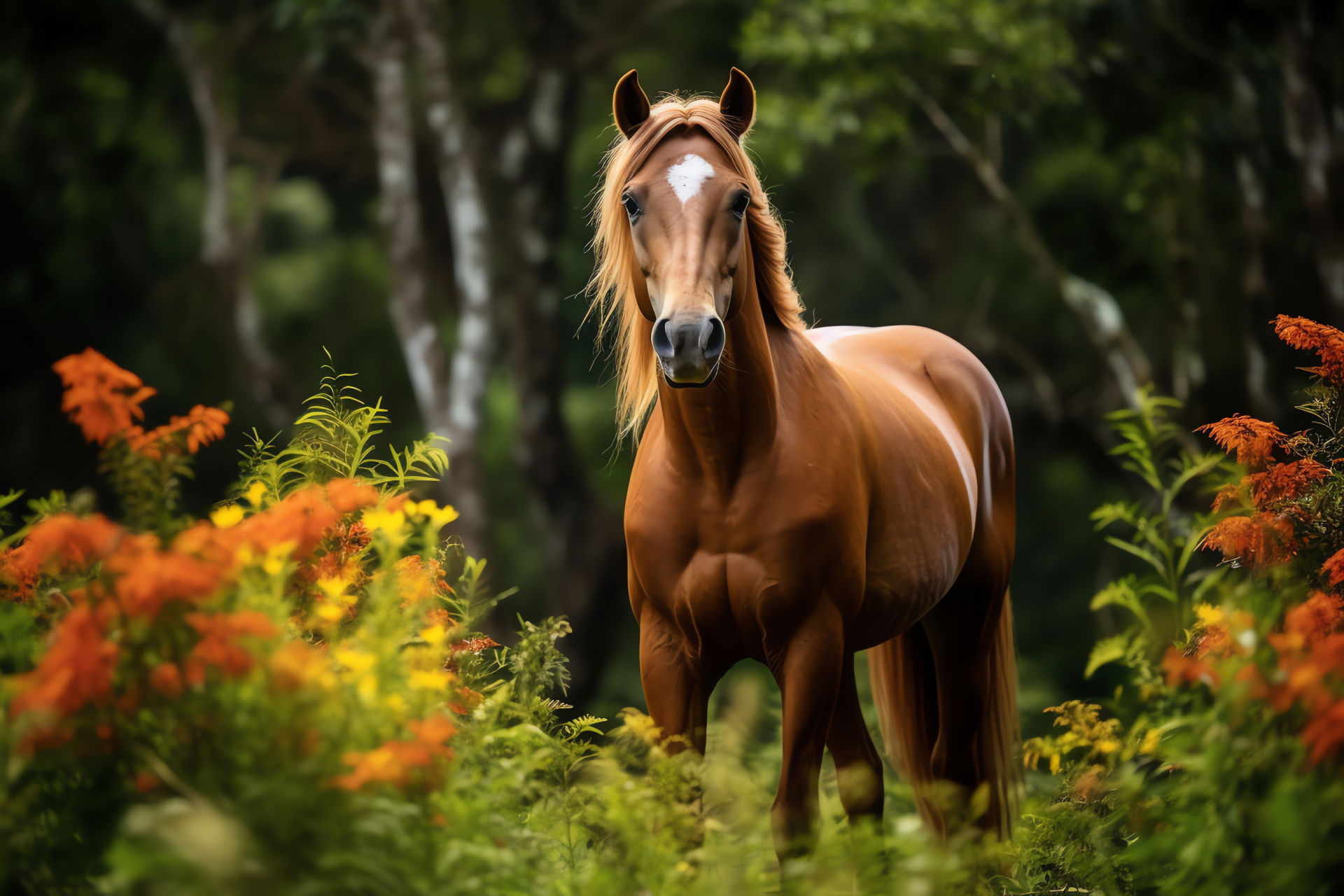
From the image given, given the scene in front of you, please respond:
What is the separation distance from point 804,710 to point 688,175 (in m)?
1.23

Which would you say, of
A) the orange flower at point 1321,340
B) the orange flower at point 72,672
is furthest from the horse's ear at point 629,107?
the orange flower at point 1321,340

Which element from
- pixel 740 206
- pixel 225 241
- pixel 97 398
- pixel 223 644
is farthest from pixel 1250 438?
pixel 225 241

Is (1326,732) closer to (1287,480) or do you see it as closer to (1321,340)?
(1287,480)

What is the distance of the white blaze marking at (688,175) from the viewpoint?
7.73ft

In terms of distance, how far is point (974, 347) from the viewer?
9.99 meters

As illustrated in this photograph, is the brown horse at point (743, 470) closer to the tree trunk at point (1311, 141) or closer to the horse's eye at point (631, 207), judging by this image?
the horse's eye at point (631, 207)

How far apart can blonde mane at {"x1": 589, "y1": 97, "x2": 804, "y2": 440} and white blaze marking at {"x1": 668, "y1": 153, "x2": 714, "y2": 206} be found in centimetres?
12

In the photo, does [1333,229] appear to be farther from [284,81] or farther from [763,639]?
[284,81]

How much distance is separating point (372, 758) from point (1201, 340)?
10121mm

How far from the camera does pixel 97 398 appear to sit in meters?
1.94

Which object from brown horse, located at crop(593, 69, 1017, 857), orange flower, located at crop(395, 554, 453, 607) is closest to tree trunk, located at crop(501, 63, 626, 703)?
orange flower, located at crop(395, 554, 453, 607)

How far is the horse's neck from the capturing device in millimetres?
2490

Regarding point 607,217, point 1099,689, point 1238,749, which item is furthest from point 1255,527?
point 1099,689

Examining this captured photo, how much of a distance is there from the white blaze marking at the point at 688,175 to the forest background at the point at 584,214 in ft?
13.9
